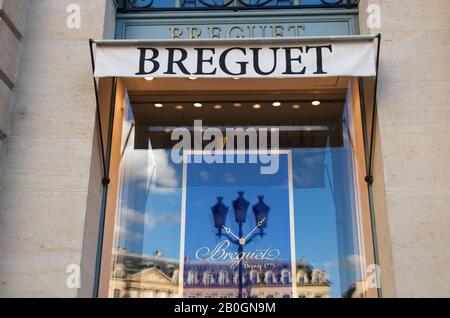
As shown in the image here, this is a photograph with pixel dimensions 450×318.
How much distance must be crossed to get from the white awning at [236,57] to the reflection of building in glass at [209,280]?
2369mm

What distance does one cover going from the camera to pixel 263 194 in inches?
301

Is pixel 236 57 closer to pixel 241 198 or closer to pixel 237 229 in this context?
pixel 241 198

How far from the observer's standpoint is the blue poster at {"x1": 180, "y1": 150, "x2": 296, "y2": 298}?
7121mm

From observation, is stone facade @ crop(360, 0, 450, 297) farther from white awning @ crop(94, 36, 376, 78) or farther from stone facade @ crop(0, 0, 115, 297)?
stone facade @ crop(0, 0, 115, 297)

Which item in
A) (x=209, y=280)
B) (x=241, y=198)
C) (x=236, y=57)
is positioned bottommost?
(x=209, y=280)

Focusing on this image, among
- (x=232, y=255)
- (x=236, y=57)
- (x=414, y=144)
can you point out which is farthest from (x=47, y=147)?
(x=414, y=144)

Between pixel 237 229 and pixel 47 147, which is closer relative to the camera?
pixel 47 147

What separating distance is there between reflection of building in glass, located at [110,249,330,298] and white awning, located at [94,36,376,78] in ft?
7.77

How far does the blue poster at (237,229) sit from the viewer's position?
7121 millimetres

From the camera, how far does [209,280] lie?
7152 millimetres

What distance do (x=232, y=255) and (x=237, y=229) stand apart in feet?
1.19
